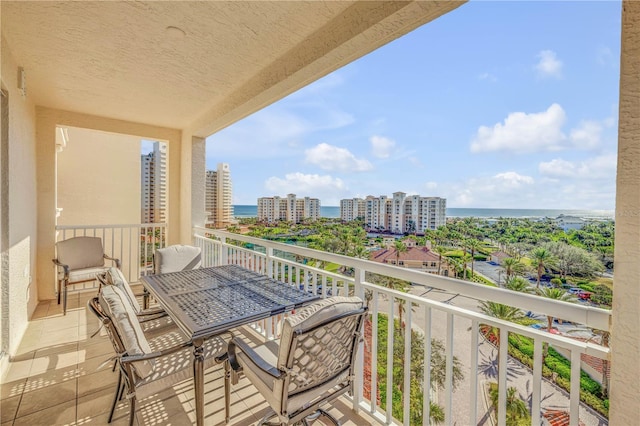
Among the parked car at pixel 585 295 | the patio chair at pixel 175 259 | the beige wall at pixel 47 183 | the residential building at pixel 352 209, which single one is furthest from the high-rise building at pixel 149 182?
the parked car at pixel 585 295

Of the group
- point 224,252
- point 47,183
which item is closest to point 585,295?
point 224,252

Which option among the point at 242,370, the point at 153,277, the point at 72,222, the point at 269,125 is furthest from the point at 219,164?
the point at 242,370

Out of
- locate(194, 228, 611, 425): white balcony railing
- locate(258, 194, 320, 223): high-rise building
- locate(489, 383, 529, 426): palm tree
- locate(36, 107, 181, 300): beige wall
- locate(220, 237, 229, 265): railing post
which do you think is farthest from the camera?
locate(258, 194, 320, 223): high-rise building

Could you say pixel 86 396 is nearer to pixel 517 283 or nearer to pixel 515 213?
pixel 517 283

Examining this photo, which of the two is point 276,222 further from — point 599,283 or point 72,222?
point 72,222

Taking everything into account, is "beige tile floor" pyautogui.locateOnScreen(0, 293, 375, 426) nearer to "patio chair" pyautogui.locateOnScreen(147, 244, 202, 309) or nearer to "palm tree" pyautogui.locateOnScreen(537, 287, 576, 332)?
"patio chair" pyautogui.locateOnScreen(147, 244, 202, 309)

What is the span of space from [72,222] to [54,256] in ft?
11.3

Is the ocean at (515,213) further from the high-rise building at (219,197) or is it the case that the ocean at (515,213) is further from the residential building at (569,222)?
the high-rise building at (219,197)

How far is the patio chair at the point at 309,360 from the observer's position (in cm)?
135

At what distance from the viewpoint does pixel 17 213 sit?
3002mm

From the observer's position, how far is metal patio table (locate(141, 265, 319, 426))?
1.71 meters

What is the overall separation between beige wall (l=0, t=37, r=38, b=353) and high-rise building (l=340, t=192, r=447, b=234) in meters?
3.81

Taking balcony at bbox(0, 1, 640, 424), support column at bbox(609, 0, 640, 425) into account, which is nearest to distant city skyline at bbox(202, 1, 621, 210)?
support column at bbox(609, 0, 640, 425)

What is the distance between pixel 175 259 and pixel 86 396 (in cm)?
150
